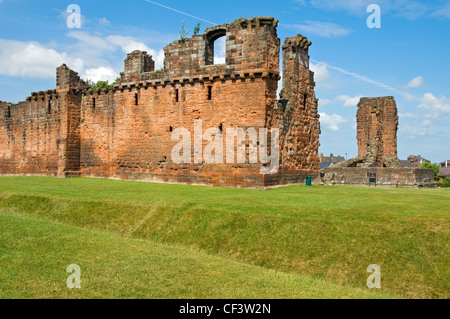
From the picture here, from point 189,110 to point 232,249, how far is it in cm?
1217

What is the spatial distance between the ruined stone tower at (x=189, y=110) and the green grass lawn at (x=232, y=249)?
269 inches

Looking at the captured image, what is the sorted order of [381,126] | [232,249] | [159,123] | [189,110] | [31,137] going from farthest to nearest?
1. [381,126]
2. [31,137]
3. [159,123]
4. [189,110]
5. [232,249]

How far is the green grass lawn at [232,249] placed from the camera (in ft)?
21.9

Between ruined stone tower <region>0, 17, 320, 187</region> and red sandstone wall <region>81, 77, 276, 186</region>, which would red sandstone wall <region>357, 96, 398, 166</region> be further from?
red sandstone wall <region>81, 77, 276, 186</region>

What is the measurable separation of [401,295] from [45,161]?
2616 cm

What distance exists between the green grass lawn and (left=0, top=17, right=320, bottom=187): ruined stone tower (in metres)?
6.84

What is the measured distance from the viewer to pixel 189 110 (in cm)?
2053

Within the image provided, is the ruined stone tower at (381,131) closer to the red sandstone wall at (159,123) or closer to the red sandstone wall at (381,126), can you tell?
the red sandstone wall at (381,126)

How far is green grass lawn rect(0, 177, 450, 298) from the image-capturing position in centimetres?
666

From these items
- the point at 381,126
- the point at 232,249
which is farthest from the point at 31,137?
the point at 381,126

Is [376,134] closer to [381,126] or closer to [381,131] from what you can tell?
[381,131]

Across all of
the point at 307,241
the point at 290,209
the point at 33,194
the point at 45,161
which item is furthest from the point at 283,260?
the point at 45,161

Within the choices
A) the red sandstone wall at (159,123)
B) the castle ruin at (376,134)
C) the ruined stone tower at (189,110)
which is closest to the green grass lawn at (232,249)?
the red sandstone wall at (159,123)
